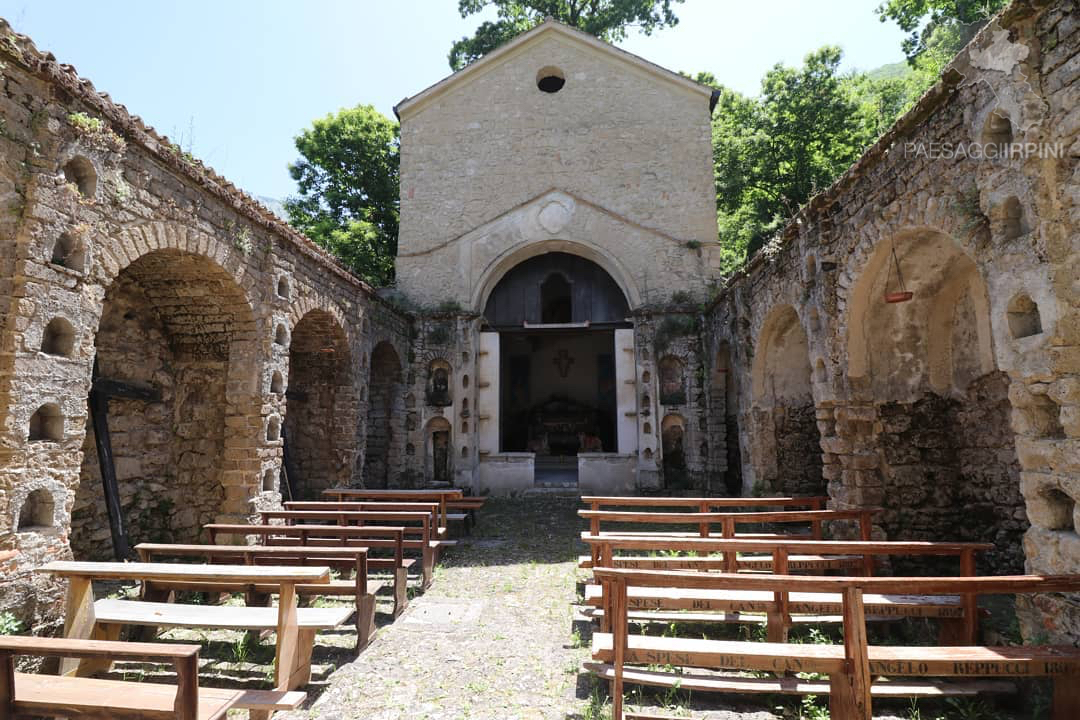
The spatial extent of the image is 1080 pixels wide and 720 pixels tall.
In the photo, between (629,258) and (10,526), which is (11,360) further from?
(629,258)

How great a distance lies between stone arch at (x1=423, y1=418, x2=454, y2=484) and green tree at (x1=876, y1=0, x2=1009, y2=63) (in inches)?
552

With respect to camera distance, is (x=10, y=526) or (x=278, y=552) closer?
(x=10, y=526)

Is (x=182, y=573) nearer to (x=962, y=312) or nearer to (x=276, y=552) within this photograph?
(x=276, y=552)

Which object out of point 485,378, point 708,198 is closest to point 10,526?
point 485,378

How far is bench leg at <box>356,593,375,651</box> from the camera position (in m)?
4.22

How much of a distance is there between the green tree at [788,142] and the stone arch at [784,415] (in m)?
7.07

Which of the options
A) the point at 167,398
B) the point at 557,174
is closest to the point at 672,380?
the point at 557,174

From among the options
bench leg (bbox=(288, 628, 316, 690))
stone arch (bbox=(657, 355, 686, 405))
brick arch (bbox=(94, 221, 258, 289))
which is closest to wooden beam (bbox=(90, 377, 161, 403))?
brick arch (bbox=(94, 221, 258, 289))

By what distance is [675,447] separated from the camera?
11.7 meters

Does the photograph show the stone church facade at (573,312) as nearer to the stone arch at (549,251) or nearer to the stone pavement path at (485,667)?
the stone arch at (549,251)

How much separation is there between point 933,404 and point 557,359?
1253 cm

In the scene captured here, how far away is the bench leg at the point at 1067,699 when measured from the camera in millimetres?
2748

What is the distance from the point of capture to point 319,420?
9.49m

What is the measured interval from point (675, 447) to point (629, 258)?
4309 millimetres
